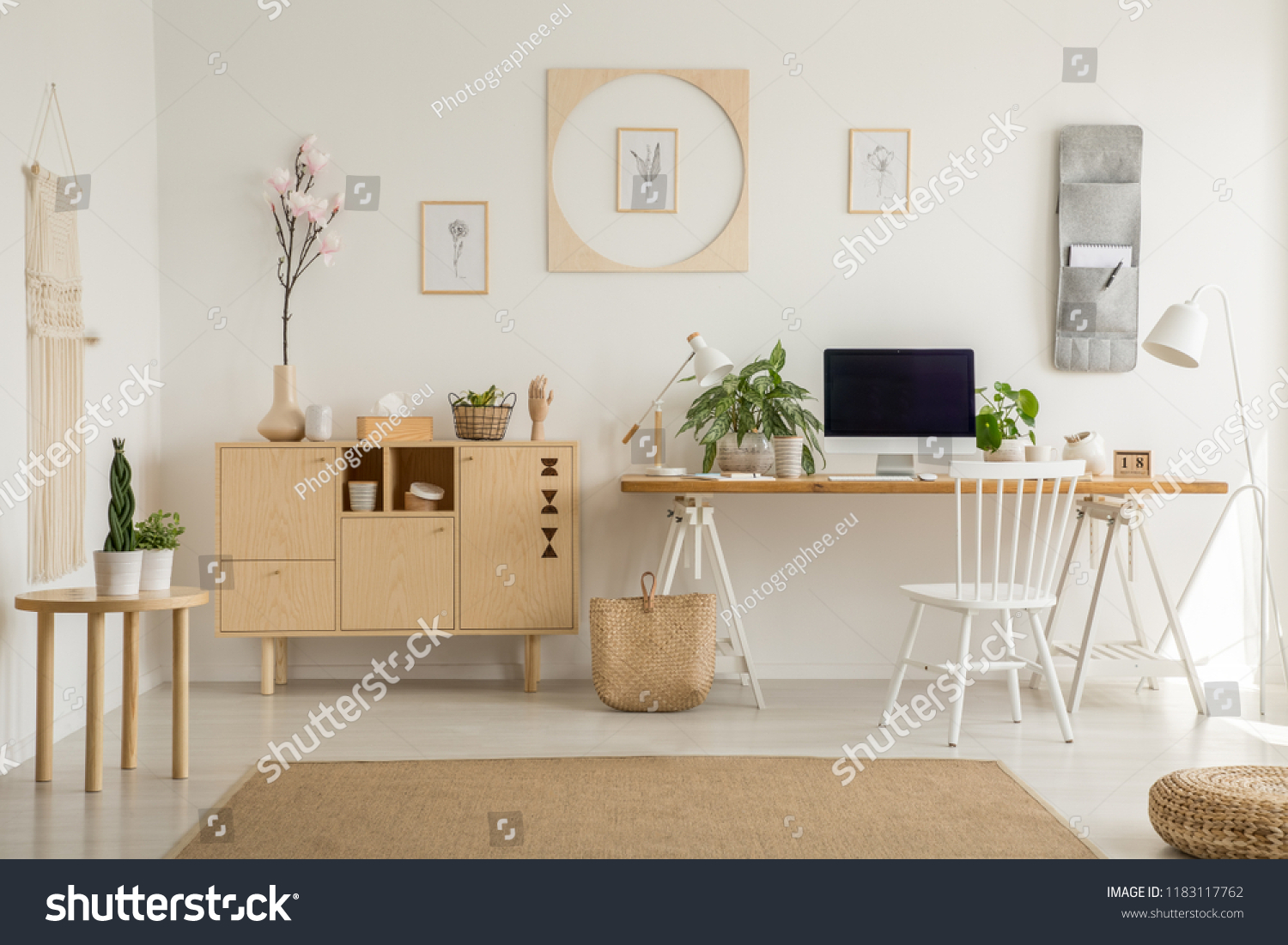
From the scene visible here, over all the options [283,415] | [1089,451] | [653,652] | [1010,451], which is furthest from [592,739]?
[1089,451]

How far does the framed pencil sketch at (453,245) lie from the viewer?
160 inches

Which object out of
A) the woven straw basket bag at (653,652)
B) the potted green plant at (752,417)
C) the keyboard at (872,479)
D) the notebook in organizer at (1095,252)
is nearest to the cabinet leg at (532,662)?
the woven straw basket bag at (653,652)

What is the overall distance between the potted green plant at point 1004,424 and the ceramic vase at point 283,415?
2515 millimetres

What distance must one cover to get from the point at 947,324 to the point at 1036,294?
37 cm

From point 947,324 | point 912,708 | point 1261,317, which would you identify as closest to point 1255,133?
point 1261,317

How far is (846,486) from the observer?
3520mm

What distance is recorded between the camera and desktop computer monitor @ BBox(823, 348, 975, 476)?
3920mm

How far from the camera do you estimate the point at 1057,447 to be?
4105 millimetres

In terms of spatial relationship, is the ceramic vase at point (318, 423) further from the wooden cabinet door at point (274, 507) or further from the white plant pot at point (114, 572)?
the white plant pot at point (114, 572)

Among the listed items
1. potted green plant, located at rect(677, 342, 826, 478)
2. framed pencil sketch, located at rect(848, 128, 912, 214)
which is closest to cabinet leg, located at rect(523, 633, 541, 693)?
potted green plant, located at rect(677, 342, 826, 478)

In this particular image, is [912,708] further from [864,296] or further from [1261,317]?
[1261,317]

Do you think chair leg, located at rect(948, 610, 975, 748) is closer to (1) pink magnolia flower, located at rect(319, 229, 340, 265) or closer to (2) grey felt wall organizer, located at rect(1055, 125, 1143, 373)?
(2) grey felt wall organizer, located at rect(1055, 125, 1143, 373)

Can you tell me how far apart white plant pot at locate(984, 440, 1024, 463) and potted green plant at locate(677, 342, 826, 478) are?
2.11ft

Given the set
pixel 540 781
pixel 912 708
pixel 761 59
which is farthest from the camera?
pixel 761 59
